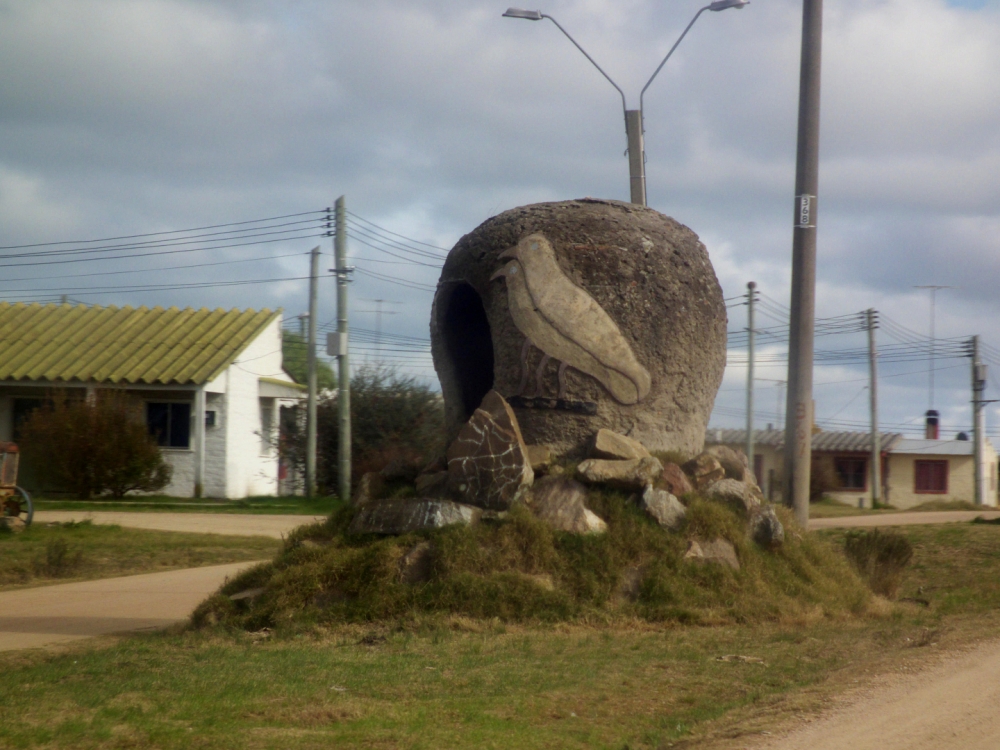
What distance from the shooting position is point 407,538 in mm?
9273

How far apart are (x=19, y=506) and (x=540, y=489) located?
973 centimetres

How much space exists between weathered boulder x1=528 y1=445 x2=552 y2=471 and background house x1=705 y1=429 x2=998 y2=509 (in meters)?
33.3

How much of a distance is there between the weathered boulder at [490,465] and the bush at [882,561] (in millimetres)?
4131

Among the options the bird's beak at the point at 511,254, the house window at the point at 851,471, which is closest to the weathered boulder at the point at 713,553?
the bird's beak at the point at 511,254

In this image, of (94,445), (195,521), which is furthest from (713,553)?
(94,445)

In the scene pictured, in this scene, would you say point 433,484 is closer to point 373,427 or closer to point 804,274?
point 804,274

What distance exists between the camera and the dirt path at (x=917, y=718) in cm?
533

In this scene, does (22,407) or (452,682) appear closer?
(452,682)

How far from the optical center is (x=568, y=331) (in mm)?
10398

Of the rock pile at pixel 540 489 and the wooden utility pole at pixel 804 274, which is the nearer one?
the rock pile at pixel 540 489

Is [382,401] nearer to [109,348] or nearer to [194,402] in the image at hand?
[194,402]

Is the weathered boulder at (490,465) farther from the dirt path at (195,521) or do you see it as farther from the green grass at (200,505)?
the green grass at (200,505)

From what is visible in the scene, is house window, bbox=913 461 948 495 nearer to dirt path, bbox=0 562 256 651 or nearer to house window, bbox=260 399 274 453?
house window, bbox=260 399 274 453

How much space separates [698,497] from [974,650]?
273 cm
